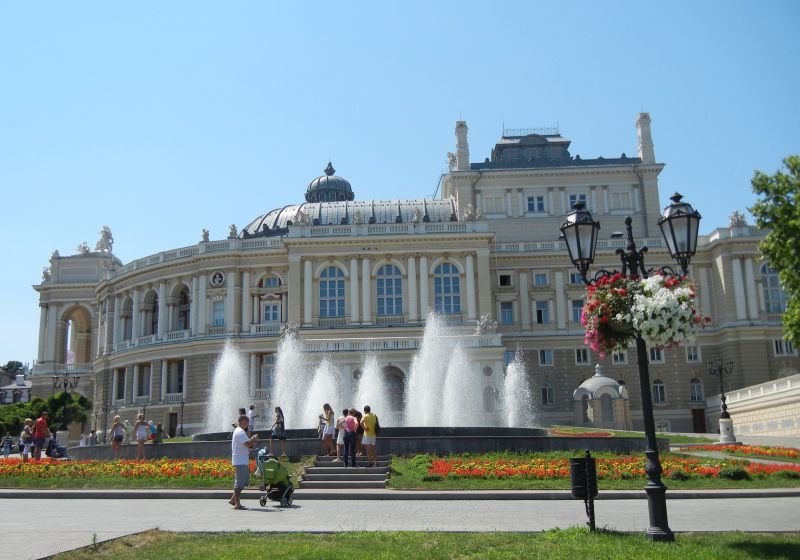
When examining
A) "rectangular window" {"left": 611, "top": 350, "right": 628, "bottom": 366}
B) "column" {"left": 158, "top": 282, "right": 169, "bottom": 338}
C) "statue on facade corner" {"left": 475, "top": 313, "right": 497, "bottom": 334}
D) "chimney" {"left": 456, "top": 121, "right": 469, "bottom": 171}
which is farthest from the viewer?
"chimney" {"left": 456, "top": 121, "right": 469, "bottom": 171}

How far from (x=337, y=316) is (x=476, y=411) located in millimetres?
19926

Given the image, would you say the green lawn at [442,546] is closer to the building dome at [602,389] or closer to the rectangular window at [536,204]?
the building dome at [602,389]

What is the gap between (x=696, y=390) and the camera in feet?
229

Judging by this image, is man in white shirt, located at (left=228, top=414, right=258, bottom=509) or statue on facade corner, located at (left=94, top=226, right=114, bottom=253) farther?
statue on facade corner, located at (left=94, top=226, right=114, bottom=253)

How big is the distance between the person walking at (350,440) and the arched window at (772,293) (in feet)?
183

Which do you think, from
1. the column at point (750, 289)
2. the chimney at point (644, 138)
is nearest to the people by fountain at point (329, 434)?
the column at point (750, 289)

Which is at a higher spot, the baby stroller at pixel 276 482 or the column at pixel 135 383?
the column at pixel 135 383

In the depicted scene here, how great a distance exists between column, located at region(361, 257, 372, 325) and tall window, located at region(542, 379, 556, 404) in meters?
16.8

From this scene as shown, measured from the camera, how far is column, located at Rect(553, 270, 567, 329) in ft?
238

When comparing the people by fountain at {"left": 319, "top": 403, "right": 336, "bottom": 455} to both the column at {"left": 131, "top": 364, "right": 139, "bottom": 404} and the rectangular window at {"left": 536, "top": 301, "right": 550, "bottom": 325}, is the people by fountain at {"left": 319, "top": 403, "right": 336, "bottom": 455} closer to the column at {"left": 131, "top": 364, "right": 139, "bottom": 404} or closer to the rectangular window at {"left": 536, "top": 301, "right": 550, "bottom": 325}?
the rectangular window at {"left": 536, "top": 301, "right": 550, "bottom": 325}

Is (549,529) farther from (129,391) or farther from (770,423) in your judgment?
(129,391)

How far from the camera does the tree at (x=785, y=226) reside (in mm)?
31734

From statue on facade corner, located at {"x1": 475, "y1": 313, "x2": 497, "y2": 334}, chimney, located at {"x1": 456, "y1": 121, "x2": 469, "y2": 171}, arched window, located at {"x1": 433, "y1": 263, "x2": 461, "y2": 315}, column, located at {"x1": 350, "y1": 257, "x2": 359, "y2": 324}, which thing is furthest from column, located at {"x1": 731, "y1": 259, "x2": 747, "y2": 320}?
column, located at {"x1": 350, "y1": 257, "x2": 359, "y2": 324}

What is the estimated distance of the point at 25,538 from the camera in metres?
13.7
